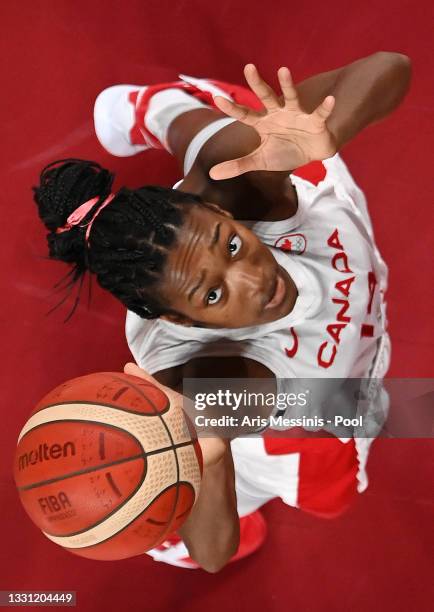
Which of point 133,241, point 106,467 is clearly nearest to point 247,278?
point 133,241

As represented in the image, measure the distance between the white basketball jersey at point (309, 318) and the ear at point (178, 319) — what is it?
51mm

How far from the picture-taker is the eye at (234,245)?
883 mm

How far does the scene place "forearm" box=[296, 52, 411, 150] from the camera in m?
0.99

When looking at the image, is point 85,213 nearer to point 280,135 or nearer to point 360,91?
point 280,135

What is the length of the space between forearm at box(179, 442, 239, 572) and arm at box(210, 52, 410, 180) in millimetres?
428

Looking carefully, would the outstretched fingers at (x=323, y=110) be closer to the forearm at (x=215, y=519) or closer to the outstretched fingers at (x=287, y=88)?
the outstretched fingers at (x=287, y=88)

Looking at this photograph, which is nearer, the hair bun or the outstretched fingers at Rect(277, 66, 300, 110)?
the outstretched fingers at Rect(277, 66, 300, 110)

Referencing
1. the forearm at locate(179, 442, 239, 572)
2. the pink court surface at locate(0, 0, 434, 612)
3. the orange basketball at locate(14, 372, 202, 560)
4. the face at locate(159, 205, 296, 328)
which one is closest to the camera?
the orange basketball at locate(14, 372, 202, 560)

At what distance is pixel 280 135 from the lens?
903 mm

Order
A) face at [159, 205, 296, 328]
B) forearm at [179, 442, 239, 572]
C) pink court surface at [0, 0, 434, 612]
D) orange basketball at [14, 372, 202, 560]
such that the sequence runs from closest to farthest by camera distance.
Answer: orange basketball at [14, 372, 202, 560], face at [159, 205, 296, 328], forearm at [179, 442, 239, 572], pink court surface at [0, 0, 434, 612]

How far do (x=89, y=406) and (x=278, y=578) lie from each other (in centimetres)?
89

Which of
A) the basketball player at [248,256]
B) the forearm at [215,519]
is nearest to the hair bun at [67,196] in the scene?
the basketball player at [248,256]

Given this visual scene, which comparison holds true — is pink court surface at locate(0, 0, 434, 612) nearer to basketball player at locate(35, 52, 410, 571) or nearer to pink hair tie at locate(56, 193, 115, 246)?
basketball player at locate(35, 52, 410, 571)

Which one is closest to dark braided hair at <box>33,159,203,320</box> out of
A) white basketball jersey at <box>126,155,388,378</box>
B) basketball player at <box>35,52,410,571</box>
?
basketball player at <box>35,52,410,571</box>
